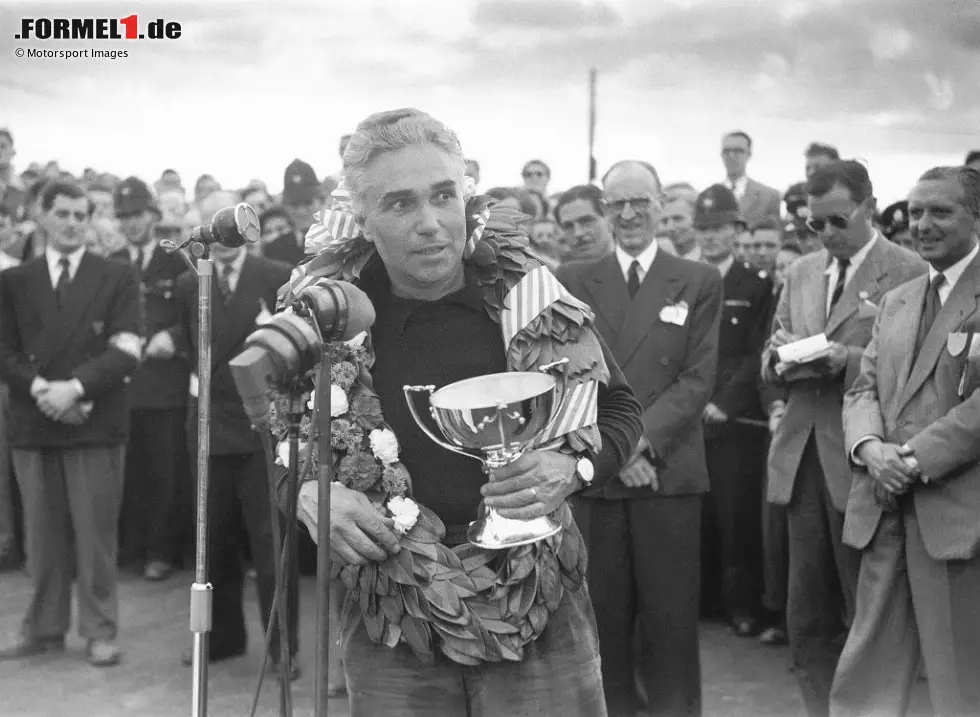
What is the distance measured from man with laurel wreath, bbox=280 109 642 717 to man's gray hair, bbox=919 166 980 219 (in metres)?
1.89

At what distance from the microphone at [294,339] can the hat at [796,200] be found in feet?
15.1

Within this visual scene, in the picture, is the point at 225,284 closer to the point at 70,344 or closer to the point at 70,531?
the point at 70,344

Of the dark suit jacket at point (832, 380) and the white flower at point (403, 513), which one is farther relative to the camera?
the dark suit jacket at point (832, 380)

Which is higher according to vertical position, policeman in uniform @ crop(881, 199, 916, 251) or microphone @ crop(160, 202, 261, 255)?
policeman in uniform @ crop(881, 199, 916, 251)

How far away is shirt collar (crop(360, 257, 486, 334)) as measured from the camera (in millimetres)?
2451

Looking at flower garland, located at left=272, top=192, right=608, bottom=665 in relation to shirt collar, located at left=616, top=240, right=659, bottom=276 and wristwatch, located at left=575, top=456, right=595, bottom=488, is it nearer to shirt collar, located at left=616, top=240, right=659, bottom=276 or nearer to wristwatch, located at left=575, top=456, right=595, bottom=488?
wristwatch, located at left=575, top=456, right=595, bottom=488

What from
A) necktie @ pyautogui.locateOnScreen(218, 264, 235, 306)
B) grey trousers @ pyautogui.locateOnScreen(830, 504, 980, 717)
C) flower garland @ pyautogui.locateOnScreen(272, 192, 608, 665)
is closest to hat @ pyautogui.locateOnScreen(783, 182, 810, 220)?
grey trousers @ pyautogui.locateOnScreen(830, 504, 980, 717)

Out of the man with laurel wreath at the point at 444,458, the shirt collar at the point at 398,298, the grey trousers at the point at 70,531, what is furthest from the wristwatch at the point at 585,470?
the grey trousers at the point at 70,531

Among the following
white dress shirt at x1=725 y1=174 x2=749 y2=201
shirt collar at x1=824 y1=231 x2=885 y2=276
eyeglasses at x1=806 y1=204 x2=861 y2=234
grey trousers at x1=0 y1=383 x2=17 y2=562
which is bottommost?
grey trousers at x1=0 y1=383 x2=17 y2=562

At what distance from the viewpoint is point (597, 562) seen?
436cm

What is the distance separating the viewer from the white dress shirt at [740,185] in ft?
26.5

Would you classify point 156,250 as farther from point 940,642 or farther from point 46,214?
point 940,642

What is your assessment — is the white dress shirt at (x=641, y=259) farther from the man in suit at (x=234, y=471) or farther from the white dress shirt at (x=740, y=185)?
the white dress shirt at (x=740, y=185)

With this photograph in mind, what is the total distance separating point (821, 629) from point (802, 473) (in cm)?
59
